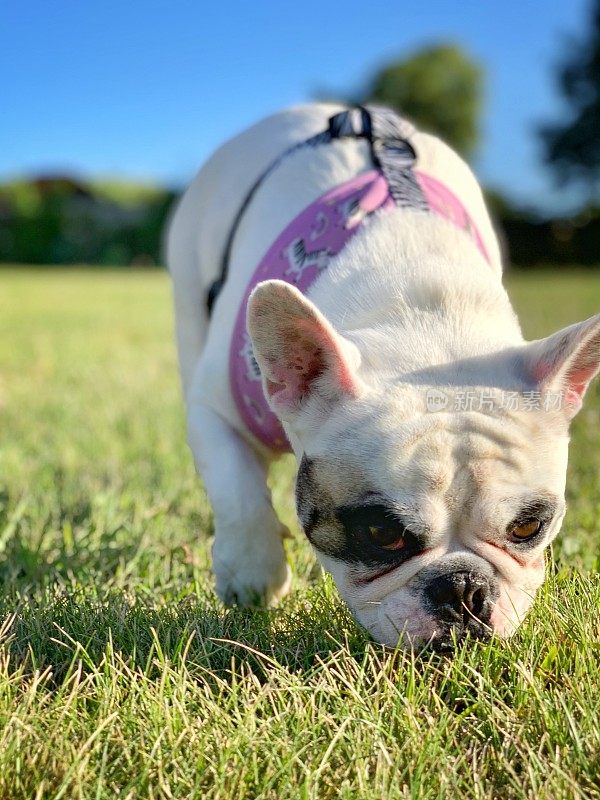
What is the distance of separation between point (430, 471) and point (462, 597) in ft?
0.93

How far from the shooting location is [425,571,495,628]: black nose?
1827 mm

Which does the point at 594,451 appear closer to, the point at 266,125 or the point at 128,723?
the point at 266,125

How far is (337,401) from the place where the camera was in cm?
197

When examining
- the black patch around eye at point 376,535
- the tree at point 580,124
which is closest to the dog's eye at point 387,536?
the black patch around eye at point 376,535

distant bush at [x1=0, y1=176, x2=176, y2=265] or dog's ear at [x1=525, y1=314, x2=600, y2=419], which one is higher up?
dog's ear at [x1=525, y1=314, x2=600, y2=419]

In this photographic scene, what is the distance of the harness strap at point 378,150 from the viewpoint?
266 centimetres

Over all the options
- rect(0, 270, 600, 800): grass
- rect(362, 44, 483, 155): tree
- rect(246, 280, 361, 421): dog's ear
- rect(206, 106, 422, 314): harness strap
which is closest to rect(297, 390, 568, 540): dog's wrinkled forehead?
rect(246, 280, 361, 421): dog's ear

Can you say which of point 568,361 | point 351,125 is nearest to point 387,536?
point 568,361

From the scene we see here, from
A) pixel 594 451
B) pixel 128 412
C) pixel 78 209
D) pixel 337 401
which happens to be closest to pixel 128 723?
pixel 337 401

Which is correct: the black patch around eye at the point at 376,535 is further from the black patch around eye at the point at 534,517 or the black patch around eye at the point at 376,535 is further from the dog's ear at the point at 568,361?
the dog's ear at the point at 568,361

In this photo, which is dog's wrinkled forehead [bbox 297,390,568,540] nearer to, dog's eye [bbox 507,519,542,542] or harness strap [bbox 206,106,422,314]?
dog's eye [bbox 507,519,542,542]

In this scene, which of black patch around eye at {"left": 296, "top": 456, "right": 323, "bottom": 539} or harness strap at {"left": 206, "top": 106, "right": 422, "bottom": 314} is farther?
harness strap at {"left": 206, "top": 106, "right": 422, "bottom": 314}
